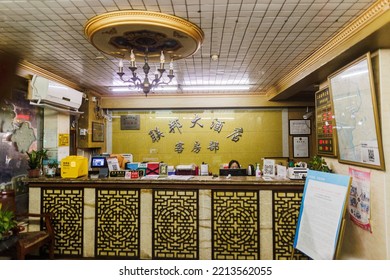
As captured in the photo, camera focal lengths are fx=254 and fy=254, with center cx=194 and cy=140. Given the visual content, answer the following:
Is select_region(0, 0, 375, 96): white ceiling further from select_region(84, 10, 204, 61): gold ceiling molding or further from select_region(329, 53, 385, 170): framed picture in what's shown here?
select_region(329, 53, 385, 170): framed picture

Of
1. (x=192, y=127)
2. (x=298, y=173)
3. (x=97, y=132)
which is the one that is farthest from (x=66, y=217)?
(x=192, y=127)

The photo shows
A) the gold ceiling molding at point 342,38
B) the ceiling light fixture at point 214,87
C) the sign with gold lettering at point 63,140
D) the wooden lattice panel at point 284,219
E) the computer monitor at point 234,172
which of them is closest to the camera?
the gold ceiling molding at point 342,38

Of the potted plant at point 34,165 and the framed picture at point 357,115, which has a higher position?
the framed picture at point 357,115

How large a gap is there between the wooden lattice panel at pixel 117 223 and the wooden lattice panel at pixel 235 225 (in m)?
0.93

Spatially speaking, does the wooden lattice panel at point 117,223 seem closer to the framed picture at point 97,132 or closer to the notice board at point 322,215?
the notice board at point 322,215

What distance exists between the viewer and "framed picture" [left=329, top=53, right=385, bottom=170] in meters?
2.24

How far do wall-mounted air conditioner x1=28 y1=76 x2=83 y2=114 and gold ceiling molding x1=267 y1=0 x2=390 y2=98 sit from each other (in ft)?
11.7

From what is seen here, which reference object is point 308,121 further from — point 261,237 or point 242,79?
point 261,237

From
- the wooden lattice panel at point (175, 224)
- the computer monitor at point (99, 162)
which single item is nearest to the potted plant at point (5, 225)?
the computer monitor at point (99, 162)

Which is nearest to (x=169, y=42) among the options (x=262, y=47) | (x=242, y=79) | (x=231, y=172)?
(x=262, y=47)

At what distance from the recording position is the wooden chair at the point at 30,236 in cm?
250

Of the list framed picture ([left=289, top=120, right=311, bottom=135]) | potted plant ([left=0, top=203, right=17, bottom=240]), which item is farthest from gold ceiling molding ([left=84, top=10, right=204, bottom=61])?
framed picture ([left=289, top=120, right=311, bottom=135])
